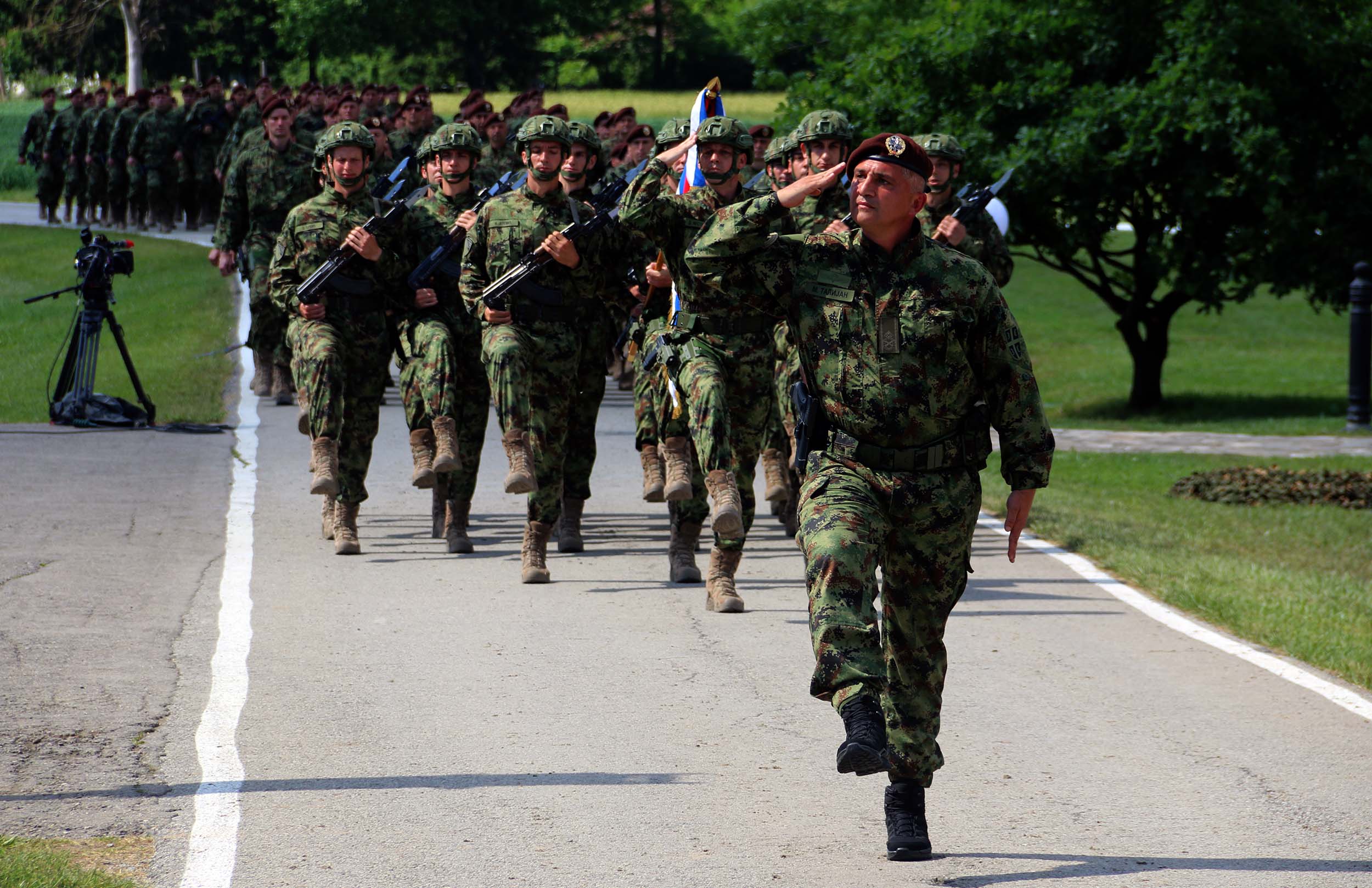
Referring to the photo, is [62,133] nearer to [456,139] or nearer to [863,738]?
[456,139]

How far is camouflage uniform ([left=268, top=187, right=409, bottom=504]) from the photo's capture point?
36.1 feet

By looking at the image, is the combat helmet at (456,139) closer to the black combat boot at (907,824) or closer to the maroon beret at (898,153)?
the maroon beret at (898,153)

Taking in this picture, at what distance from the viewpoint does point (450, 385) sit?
422 inches

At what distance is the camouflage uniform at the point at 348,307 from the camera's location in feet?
36.1

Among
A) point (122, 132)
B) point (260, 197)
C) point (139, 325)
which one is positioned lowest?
point (139, 325)

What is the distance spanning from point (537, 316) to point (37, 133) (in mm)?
27028

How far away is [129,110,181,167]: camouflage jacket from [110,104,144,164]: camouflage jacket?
15cm

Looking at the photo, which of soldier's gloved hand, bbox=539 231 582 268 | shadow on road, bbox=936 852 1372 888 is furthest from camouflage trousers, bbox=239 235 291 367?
shadow on road, bbox=936 852 1372 888

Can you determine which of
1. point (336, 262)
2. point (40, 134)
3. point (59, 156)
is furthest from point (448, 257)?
point (40, 134)

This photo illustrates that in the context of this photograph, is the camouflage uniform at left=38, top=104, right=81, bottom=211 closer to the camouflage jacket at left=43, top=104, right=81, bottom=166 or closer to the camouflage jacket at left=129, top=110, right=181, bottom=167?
the camouflage jacket at left=43, top=104, right=81, bottom=166

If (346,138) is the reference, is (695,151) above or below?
below

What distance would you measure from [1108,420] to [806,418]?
1960cm

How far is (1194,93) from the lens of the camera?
2280cm

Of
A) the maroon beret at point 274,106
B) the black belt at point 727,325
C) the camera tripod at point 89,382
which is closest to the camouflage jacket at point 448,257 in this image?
the black belt at point 727,325
